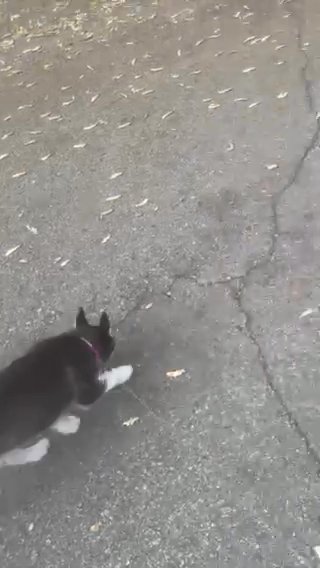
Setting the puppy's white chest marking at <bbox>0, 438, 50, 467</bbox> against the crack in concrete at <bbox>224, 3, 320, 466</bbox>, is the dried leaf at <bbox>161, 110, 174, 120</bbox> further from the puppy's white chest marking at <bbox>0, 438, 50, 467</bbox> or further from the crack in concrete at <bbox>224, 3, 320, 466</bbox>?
the puppy's white chest marking at <bbox>0, 438, 50, 467</bbox>

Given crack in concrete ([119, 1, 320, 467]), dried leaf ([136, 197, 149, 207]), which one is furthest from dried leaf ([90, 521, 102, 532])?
dried leaf ([136, 197, 149, 207])

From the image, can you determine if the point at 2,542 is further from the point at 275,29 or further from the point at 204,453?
the point at 275,29

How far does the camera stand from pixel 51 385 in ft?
9.03

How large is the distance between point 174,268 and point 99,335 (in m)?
0.83

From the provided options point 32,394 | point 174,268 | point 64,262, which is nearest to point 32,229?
point 64,262

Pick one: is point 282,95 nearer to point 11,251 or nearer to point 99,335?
point 11,251

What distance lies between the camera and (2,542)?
2.68m

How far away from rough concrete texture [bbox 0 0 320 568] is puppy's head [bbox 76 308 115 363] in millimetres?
220

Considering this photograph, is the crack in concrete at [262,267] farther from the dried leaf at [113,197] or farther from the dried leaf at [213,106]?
the dried leaf at [113,197]

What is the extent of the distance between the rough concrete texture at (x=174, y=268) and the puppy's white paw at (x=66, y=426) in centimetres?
4

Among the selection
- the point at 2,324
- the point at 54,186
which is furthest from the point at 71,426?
the point at 54,186

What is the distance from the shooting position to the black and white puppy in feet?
8.65

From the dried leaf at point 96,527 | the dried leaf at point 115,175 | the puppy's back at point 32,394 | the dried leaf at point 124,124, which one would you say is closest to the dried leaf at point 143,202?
the dried leaf at point 115,175

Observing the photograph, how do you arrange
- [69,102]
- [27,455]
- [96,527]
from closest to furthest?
1. [96,527]
2. [27,455]
3. [69,102]
